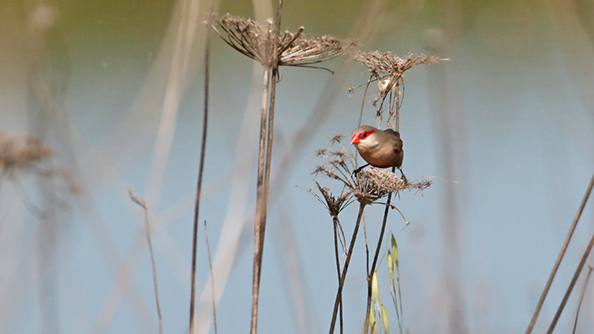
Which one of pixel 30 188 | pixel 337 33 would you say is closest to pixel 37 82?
pixel 30 188

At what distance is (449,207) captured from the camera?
4.91 ft

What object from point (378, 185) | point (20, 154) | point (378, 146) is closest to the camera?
point (378, 185)

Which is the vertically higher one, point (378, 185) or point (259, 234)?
point (378, 185)

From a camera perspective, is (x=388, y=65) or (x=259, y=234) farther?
(x=388, y=65)

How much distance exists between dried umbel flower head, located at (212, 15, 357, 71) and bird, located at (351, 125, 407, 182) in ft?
0.95

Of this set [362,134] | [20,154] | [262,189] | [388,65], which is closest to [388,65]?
[388,65]

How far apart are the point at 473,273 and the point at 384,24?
4.46 feet

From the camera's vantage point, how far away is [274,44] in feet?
3.67

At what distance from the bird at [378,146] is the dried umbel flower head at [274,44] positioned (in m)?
0.29

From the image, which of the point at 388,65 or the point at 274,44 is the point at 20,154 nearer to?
the point at 274,44

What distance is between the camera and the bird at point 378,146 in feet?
4.66

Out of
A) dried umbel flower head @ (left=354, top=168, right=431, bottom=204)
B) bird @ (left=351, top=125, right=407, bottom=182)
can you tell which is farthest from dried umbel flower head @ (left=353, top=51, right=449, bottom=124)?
dried umbel flower head @ (left=354, top=168, right=431, bottom=204)

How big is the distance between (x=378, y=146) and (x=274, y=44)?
0.48 metres

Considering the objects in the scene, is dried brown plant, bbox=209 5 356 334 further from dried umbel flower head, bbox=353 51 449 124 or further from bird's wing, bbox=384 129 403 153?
bird's wing, bbox=384 129 403 153
